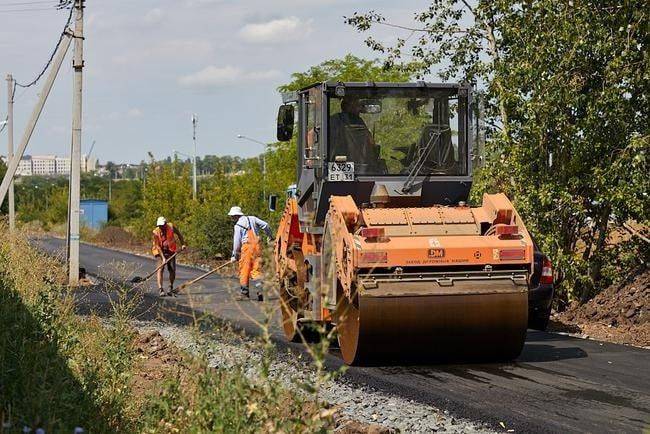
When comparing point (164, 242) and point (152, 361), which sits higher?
point (164, 242)

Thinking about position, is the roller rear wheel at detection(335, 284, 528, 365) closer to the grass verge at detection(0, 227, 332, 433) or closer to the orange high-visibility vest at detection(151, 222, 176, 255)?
the grass verge at detection(0, 227, 332, 433)

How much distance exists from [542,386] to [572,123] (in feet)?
25.4

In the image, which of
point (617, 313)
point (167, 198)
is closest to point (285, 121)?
point (617, 313)

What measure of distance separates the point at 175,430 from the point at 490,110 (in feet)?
43.1

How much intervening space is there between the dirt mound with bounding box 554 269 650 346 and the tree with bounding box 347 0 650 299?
1.73 feet

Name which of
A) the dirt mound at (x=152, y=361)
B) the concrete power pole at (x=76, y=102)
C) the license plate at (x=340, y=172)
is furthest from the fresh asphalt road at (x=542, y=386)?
the concrete power pole at (x=76, y=102)

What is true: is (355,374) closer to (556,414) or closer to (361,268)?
(361,268)

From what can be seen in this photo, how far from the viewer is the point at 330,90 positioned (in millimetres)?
13492

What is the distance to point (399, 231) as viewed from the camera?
12.3 metres

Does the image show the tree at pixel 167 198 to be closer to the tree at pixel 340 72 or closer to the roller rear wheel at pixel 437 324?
the tree at pixel 340 72

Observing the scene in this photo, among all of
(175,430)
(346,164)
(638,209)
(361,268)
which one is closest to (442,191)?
(346,164)

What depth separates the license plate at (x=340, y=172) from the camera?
1335 cm

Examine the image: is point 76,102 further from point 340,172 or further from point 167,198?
point 167,198

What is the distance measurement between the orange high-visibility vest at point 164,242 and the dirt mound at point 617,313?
886 cm
